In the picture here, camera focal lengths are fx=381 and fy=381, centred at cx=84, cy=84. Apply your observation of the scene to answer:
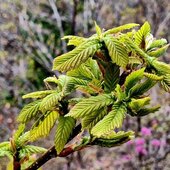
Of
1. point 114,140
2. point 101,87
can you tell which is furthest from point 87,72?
point 114,140

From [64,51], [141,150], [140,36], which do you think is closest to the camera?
[140,36]

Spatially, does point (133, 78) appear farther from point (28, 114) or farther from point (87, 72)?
point (28, 114)

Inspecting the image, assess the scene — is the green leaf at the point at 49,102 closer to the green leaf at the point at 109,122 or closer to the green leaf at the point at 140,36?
the green leaf at the point at 109,122

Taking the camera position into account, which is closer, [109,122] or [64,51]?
[109,122]

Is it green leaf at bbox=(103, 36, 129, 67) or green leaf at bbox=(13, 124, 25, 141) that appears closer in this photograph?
green leaf at bbox=(103, 36, 129, 67)

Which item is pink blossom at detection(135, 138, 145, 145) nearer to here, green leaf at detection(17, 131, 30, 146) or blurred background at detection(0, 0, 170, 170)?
blurred background at detection(0, 0, 170, 170)

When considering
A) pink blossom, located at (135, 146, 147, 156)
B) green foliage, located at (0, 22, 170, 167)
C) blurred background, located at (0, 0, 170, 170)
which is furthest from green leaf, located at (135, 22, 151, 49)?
pink blossom, located at (135, 146, 147, 156)
